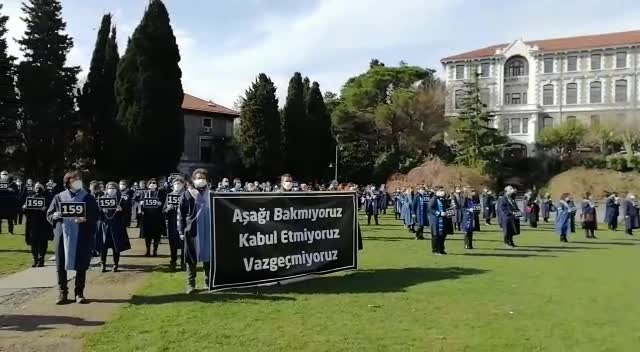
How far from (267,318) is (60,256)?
11.1 ft

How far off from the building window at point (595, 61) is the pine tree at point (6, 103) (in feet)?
234

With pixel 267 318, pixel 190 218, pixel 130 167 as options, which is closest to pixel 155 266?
pixel 190 218

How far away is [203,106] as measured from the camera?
234 ft

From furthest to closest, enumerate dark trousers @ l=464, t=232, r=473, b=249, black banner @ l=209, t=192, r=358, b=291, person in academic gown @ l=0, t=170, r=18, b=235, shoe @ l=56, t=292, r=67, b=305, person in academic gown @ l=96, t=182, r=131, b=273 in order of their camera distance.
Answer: person in academic gown @ l=0, t=170, r=18, b=235, dark trousers @ l=464, t=232, r=473, b=249, person in academic gown @ l=96, t=182, r=131, b=273, black banner @ l=209, t=192, r=358, b=291, shoe @ l=56, t=292, r=67, b=305

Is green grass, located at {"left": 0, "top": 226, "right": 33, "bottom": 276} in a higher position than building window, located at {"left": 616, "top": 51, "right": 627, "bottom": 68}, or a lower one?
lower

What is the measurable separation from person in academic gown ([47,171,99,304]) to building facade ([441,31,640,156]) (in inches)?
3007

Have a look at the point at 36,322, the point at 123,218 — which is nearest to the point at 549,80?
the point at 123,218

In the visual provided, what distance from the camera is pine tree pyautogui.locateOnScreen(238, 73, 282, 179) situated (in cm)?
5816

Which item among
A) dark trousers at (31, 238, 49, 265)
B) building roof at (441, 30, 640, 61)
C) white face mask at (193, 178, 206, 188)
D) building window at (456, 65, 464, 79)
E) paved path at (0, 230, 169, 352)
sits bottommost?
paved path at (0, 230, 169, 352)

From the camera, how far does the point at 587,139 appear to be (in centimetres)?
6931

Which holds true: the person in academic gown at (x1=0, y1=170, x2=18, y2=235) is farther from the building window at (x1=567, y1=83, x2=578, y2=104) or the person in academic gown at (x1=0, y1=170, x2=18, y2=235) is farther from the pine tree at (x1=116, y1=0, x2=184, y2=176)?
the building window at (x1=567, y1=83, x2=578, y2=104)

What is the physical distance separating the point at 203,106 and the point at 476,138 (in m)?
29.4

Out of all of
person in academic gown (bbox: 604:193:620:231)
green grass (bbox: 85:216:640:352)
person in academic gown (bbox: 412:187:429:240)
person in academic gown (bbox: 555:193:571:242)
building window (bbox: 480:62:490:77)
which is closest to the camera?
green grass (bbox: 85:216:640:352)

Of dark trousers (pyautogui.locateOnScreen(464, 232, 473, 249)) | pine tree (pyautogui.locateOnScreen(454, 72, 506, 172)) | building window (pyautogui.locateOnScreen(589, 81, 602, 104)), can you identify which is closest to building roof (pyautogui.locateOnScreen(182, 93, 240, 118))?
pine tree (pyautogui.locateOnScreen(454, 72, 506, 172))
